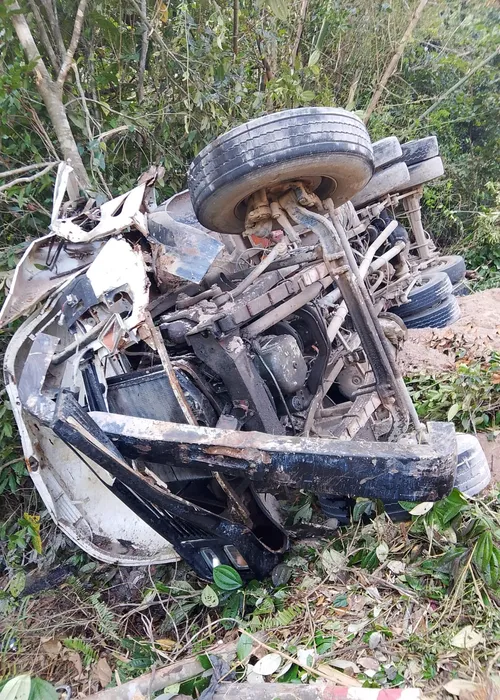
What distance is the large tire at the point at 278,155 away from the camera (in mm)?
1966

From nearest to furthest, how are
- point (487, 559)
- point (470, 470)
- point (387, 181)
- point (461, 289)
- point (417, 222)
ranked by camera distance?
point (487, 559) → point (470, 470) → point (387, 181) → point (417, 222) → point (461, 289)

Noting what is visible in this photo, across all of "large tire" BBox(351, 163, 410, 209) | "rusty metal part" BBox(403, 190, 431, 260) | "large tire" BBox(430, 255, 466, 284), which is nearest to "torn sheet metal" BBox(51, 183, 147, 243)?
"large tire" BBox(351, 163, 410, 209)

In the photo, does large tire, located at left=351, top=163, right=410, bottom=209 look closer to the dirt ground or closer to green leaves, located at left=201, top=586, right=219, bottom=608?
the dirt ground

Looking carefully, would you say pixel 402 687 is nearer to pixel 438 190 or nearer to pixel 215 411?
pixel 215 411

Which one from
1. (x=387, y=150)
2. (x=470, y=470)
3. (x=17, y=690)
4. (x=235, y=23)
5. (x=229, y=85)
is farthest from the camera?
(x=229, y=85)

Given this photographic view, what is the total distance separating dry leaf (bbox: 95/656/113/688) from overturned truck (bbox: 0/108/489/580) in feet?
1.29

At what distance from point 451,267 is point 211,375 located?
12.0 ft

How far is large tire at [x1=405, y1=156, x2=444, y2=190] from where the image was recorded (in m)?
4.57

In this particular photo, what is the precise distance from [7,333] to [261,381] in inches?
76.7

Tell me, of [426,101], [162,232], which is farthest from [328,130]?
[426,101]

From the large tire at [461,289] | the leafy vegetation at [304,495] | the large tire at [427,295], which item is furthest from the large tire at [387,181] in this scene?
the large tire at [461,289]

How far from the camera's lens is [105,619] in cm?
223

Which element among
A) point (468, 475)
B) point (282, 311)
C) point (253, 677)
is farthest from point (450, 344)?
point (253, 677)

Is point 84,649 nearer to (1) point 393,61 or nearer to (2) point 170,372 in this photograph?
(2) point 170,372
